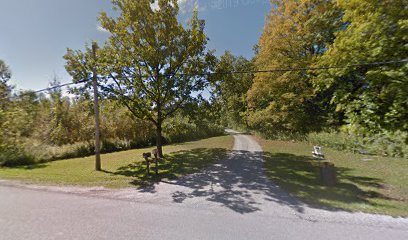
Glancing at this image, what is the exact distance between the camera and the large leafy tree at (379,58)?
269 inches

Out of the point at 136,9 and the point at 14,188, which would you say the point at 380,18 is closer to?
the point at 136,9

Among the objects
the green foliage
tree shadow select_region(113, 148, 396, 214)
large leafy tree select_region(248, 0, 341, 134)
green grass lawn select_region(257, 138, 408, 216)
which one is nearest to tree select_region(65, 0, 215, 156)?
the green foliage

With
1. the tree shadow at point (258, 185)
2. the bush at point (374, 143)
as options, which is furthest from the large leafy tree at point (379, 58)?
the bush at point (374, 143)

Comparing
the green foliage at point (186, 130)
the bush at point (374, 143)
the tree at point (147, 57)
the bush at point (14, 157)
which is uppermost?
the tree at point (147, 57)

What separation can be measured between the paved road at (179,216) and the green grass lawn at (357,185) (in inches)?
21.9

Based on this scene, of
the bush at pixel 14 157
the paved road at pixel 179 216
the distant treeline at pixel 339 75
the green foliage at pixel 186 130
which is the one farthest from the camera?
the green foliage at pixel 186 130

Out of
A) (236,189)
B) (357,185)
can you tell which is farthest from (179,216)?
(357,185)

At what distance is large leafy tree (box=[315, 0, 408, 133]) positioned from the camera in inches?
269

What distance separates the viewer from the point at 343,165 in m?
9.52

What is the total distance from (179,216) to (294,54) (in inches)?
764

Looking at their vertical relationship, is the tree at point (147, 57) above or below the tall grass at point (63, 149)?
above

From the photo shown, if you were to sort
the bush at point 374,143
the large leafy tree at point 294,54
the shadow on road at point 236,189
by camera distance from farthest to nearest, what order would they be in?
the large leafy tree at point 294,54, the bush at point 374,143, the shadow on road at point 236,189

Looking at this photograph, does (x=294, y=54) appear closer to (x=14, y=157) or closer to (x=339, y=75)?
(x=339, y=75)

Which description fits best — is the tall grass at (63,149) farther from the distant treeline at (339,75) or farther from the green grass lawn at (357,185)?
the distant treeline at (339,75)
